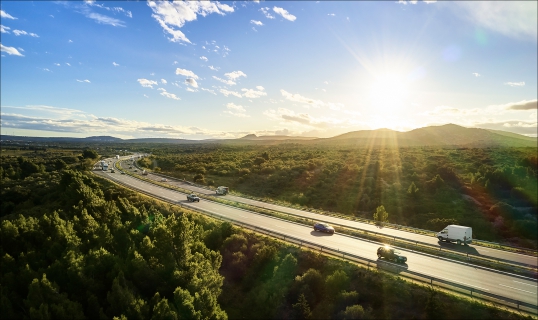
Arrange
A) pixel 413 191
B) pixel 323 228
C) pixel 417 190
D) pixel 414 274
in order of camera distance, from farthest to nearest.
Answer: pixel 417 190 < pixel 413 191 < pixel 323 228 < pixel 414 274

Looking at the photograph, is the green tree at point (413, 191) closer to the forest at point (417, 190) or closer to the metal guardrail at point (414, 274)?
the forest at point (417, 190)

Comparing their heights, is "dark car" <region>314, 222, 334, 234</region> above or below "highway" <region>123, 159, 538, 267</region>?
Answer: above

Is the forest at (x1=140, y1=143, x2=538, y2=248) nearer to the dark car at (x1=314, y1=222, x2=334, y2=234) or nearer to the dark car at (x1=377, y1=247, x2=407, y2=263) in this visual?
the dark car at (x1=314, y1=222, x2=334, y2=234)

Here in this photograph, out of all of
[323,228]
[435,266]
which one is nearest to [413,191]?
[323,228]

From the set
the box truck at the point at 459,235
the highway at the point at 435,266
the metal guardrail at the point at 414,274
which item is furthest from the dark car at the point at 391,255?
the box truck at the point at 459,235

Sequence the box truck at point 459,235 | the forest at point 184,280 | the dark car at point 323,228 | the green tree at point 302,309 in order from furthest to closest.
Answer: the dark car at point 323,228
the box truck at point 459,235
the green tree at point 302,309
the forest at point 184,280

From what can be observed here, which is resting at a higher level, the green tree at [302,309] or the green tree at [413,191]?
the green tree at [413,191]

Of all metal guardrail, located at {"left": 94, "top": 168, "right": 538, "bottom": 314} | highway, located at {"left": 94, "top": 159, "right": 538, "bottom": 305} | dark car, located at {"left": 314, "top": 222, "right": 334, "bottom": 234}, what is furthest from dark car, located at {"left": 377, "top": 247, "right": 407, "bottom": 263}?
dark car, located at {"left": 314, "top": 222, "right": 334, "bottom": 234}

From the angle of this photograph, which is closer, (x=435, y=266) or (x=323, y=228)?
(x=435, y=266)

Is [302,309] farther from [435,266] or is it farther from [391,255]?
[435,266]
